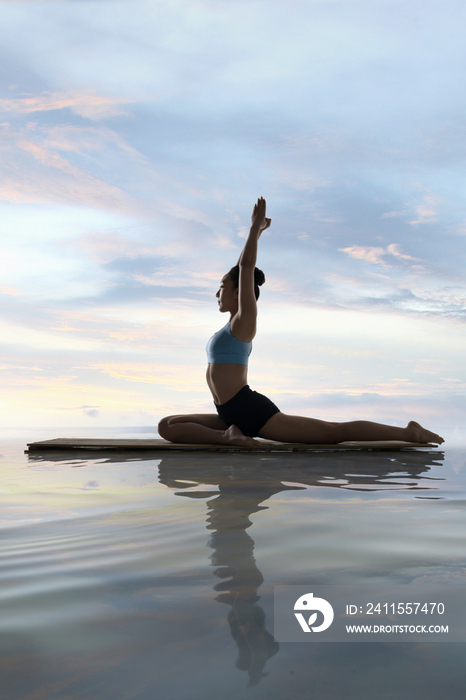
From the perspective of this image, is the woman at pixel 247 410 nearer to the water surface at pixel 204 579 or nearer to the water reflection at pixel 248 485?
the water reflection at pixel 248 485

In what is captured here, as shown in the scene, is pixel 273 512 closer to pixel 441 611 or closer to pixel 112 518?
pixel 112 518

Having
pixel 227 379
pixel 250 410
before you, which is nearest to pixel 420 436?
pixel 250 410

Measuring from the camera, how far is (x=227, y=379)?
13.6 ft

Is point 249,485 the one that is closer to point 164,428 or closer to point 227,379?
point 227,379

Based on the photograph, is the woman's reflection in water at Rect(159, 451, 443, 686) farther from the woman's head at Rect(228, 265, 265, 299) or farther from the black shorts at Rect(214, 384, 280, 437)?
the woman's head at Rect(228, 265, 265, 299)

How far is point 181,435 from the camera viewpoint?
4.29 m

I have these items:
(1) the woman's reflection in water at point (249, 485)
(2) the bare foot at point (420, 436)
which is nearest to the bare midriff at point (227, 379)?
(1) the woman's reflection in water at point (249, 485)

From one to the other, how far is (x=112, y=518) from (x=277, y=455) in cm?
235

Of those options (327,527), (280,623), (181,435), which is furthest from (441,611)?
(181,435)

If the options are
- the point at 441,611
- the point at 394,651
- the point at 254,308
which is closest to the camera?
the point at 394,651

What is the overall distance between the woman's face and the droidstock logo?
3688mm

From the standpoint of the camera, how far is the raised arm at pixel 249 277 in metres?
3.94

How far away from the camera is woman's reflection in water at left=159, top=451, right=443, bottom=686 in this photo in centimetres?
73

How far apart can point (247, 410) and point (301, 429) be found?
48cm
